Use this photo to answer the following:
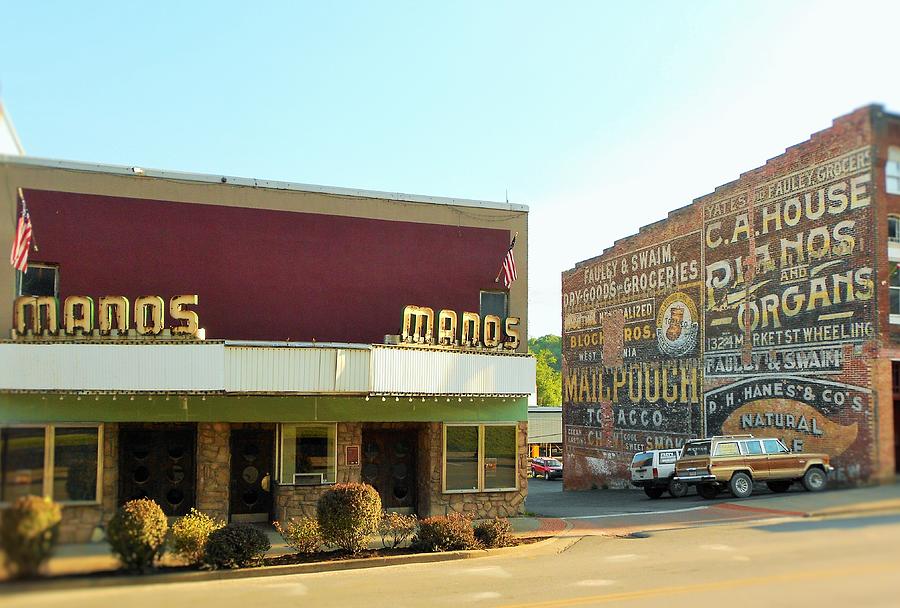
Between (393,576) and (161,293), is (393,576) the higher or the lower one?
the lower one

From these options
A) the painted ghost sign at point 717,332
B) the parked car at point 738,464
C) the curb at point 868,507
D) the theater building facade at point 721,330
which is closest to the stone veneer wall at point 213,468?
the theater building facade at point 721,330

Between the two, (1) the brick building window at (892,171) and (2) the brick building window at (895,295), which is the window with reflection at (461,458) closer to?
(2) the brick building window at (895,295)

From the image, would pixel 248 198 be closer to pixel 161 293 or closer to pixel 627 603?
pixel 161 293

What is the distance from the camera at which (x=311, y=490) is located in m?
21.4

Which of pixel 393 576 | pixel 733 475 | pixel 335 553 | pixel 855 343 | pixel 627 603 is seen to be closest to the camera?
pixel 627 603

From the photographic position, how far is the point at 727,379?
32.1 m

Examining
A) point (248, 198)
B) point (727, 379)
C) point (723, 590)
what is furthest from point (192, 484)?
point (727, 379)

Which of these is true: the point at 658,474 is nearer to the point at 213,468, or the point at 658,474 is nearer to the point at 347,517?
the point at 347,517

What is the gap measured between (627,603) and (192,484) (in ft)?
53.8

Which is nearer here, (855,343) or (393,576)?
(393,576)

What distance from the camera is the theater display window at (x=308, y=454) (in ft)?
70.5

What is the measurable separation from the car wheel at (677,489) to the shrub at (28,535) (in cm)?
2977

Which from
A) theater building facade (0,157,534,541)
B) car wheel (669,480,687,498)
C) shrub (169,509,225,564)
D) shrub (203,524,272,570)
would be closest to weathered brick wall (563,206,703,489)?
car wheel (669,480,687,498)

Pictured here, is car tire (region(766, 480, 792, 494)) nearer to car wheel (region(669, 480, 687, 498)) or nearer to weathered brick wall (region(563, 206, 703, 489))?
car wheel (region(669, 480, 687, 498))
